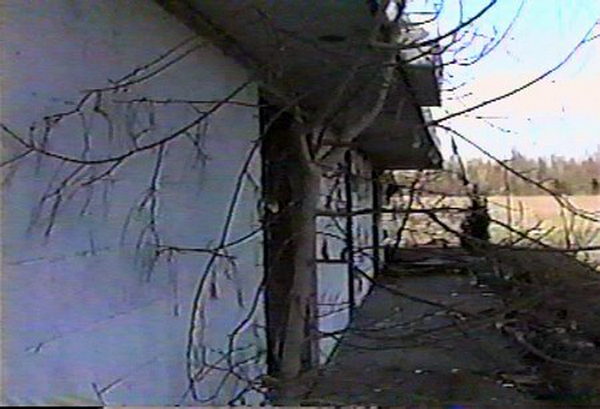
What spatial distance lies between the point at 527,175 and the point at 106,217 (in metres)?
1.79

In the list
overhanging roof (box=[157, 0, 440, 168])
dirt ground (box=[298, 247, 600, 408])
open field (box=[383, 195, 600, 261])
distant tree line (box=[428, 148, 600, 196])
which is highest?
overhanging roof (box=[157, 0, 440, 168])

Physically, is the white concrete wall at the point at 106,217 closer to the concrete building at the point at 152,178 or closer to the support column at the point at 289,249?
the concrete building at the point at 152,178

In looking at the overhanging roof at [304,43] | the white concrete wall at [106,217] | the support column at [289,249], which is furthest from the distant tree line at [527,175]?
the white concrete wall at [106,217]

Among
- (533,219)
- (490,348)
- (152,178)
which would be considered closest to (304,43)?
(152,178)

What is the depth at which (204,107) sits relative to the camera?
12.4 feet

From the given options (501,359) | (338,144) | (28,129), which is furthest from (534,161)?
(501,359)

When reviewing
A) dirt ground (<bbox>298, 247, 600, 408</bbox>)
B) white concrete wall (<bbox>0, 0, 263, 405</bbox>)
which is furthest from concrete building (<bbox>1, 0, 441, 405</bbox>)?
dirt ground (<bbox>298, 247, 600, 408</bbox>)

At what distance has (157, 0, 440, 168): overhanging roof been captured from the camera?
10.8 ft

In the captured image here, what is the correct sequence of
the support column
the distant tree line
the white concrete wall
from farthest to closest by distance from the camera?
the distant tree line, the support column, the white concrete wall

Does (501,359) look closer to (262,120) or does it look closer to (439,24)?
(262,120)

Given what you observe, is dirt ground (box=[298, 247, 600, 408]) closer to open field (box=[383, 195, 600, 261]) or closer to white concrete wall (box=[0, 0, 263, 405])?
open field (box=[383, 195, 600, 261])

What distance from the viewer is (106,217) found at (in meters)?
2.73

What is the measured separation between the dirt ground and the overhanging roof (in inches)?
34.7

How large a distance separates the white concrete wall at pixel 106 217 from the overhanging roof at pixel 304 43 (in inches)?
5.4
